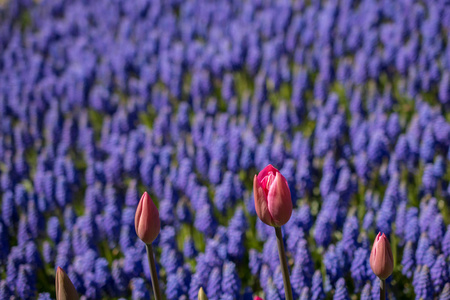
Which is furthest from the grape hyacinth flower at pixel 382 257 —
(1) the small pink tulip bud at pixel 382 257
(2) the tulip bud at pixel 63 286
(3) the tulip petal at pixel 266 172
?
(2) the tulip bud at pixel 63 286

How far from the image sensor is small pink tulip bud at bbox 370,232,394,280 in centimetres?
203

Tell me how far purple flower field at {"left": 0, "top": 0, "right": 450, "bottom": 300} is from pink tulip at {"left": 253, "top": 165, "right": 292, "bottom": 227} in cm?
70

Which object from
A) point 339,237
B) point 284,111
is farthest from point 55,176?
point 339,237

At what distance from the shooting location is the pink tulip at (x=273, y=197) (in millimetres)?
1970

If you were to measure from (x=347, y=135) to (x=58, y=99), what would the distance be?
2.83m

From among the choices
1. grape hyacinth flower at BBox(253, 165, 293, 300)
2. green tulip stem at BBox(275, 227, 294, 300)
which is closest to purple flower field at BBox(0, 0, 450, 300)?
green tulip stem at BBox(275, 227, 294, 300)

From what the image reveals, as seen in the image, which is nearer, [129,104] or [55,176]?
[55,176]

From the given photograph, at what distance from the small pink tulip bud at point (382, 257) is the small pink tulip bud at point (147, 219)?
0.82 m

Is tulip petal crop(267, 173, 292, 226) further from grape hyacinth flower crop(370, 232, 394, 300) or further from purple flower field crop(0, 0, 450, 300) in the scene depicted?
purple flower field crop(0, 0, 450, 300)

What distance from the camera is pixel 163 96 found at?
4.92 m

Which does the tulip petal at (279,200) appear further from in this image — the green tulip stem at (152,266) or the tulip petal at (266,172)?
the green tulip stem at (152,266)

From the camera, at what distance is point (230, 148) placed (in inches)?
157

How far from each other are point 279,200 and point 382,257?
0.44m

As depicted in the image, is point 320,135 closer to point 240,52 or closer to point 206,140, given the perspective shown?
point 206,140
